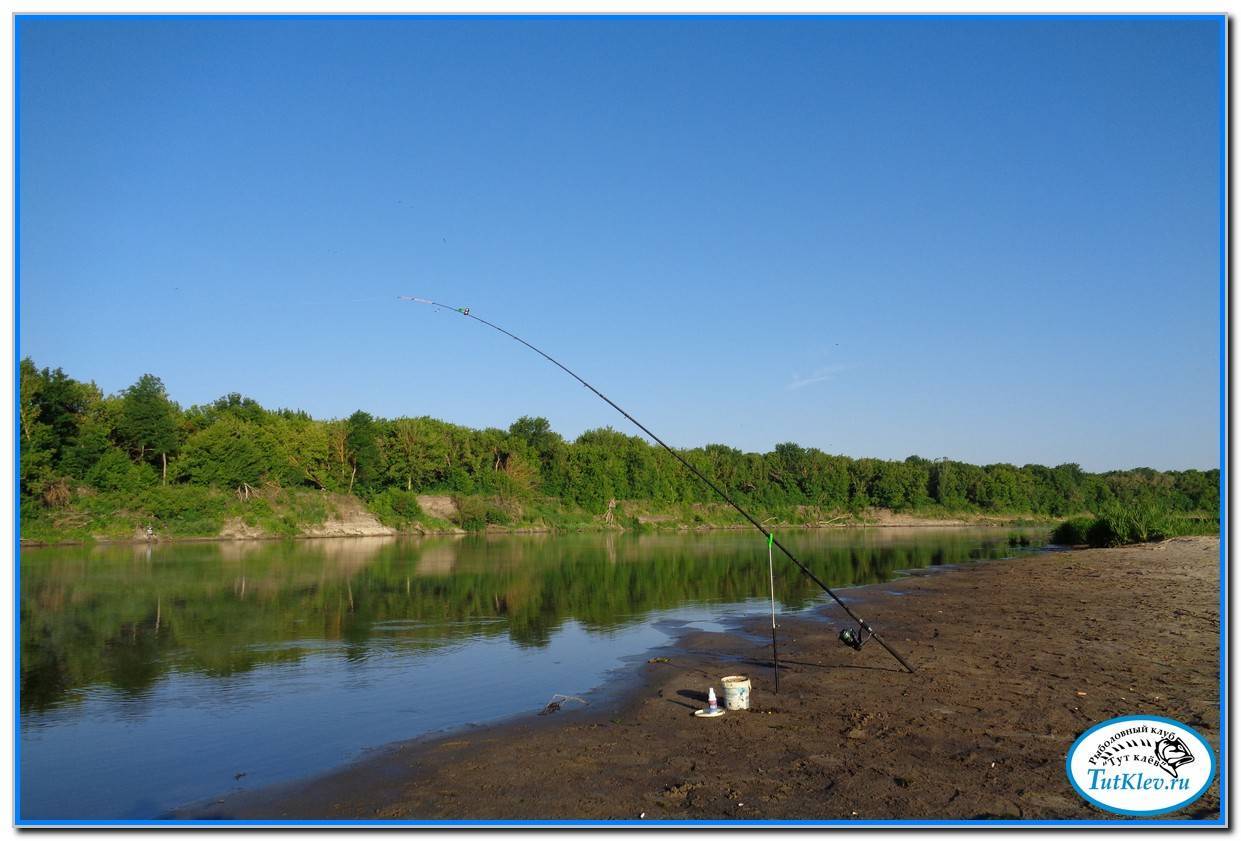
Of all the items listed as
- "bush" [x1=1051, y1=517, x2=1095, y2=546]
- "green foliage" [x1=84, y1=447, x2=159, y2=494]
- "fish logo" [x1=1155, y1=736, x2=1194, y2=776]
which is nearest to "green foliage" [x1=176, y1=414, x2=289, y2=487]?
"green foliage" [x1=84, y1=447, x2=159, y2=494]

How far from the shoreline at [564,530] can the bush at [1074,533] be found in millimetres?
41286

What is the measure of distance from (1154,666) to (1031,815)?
674 centimetres

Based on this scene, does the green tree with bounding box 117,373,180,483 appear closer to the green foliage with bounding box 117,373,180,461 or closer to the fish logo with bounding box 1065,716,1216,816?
the green foliage with bounding box 117,373,180,461

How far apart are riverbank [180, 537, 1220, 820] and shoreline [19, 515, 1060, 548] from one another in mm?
25200

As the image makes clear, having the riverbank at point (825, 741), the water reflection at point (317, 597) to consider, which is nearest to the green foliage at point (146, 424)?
the water reflection at point (317, 597)

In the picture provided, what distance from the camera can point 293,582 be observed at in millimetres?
30734

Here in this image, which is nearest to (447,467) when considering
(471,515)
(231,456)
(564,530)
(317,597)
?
(471,515)

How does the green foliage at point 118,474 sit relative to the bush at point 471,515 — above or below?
above

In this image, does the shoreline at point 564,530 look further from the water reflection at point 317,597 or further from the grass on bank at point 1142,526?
the grass on bank at point 1142,526

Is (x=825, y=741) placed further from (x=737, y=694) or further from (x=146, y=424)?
(x=146, y=424)

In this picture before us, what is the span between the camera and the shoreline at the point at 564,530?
180 feet

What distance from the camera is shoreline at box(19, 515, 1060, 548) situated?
55.0 metres

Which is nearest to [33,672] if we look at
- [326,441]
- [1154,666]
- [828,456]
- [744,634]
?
[744,634]

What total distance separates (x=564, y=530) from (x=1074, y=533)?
47383mm
